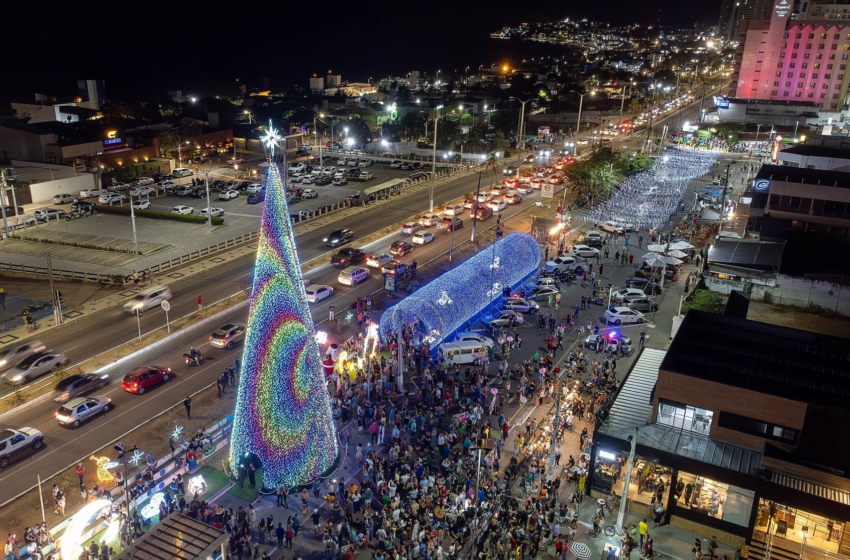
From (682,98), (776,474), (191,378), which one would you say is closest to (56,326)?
(191,378)

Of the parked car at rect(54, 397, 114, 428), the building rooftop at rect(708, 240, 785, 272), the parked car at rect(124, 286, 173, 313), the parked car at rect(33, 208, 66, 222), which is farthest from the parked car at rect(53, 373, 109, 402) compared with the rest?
the parked car at rect(33, 208, 66, 222)

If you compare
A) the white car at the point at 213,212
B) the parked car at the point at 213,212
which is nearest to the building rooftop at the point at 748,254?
the parked car at the point at 213,212

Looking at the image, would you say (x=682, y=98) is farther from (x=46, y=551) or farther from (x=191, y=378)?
(x=46, y=551)

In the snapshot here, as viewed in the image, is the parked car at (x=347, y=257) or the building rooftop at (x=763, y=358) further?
the parked car at (x=347, y=257)

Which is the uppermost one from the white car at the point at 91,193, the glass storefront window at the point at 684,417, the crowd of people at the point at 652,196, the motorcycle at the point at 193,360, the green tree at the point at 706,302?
the glass storefront window at the point at 684,417

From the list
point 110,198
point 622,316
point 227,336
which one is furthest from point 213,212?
point 622,316

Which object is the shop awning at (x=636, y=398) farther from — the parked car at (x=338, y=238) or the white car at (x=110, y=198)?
the white car at (x=110, y=198)

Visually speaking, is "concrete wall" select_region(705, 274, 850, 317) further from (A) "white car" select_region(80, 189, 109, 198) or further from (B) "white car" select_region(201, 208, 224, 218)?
(A) "white car" select_region(80, 189, 109, 198)
